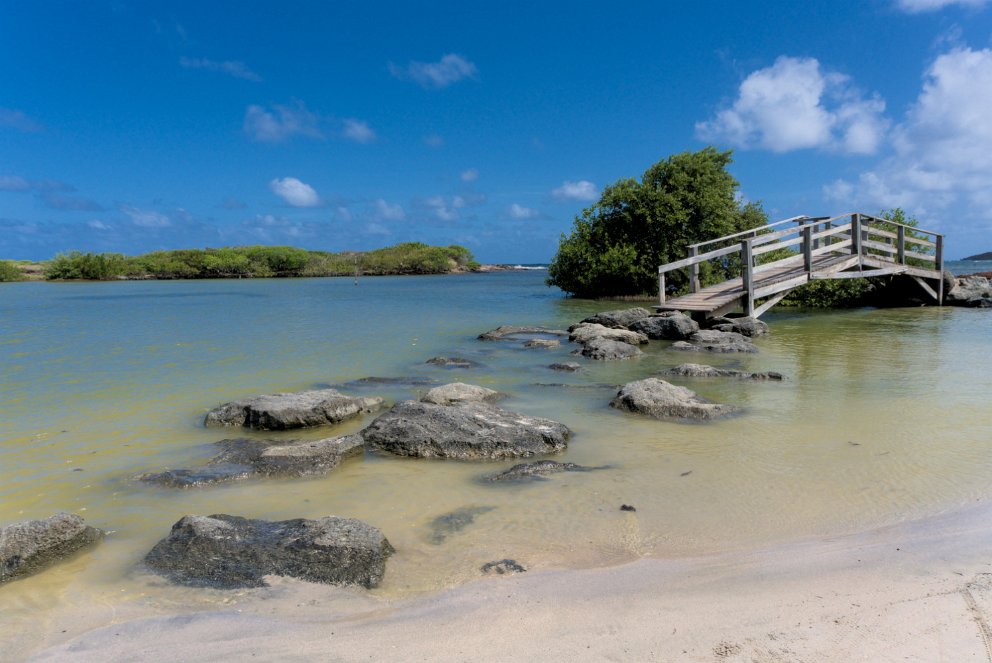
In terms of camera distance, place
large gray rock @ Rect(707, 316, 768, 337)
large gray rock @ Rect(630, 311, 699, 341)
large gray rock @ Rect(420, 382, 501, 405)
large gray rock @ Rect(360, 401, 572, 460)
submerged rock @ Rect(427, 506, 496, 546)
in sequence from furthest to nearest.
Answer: large gray rock @ Rect(707, 316, 768, 337) < large gray rock @ Rect(630, 311, 699, 341) < large gray rock @ Rect(420, 382, 501, 405) < large gray rock @ Rect(360, 401, 572, 460) < submerged rock @ Rect(427, 506, 496, 546)

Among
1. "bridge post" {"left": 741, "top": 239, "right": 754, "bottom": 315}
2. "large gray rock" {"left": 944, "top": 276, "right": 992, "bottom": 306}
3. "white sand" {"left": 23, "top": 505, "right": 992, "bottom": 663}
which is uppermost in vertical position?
"bridge post" {"left": 741, "top": 239, "right": 754, "bottom": 315}

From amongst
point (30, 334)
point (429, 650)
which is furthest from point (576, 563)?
point (30, 334)

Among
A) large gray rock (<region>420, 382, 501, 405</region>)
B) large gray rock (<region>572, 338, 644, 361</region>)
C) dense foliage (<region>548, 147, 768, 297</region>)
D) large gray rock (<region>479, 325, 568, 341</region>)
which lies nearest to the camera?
large gray rock (<region>420, 382, 501, 405</region>)

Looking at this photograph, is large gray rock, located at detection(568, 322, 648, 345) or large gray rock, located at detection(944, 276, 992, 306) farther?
large gray rock, located at detection(944, 276, 992, 306)

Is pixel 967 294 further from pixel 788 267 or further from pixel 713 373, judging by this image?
pixel 713 373

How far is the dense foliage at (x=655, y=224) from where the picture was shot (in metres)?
26.8

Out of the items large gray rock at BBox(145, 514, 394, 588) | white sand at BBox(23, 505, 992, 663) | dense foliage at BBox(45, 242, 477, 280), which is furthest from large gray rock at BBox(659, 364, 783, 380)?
dense foliage at BBox(45, 242, 477, 280)

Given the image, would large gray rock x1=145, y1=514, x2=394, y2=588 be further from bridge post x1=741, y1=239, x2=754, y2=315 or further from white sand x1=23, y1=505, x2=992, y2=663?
bridge post x1=741, y1=239, x2=754, y2=315

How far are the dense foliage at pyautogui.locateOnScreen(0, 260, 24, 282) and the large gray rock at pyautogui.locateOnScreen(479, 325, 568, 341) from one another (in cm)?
7558

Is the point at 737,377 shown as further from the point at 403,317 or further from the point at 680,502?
the point at 403,317

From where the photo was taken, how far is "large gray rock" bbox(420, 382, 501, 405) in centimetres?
838

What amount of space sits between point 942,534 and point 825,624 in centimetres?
178

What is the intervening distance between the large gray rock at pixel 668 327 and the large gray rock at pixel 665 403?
7.31m

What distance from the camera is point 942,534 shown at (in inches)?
174
